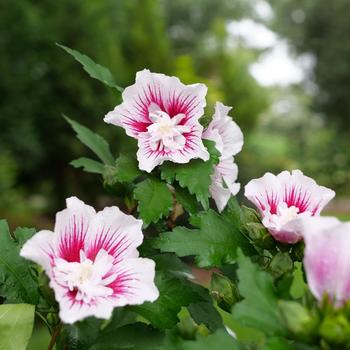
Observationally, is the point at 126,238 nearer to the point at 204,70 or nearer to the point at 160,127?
the point at 160,127

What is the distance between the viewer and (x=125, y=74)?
641 cm

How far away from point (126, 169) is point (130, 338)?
171 mm

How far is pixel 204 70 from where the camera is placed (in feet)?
30.7

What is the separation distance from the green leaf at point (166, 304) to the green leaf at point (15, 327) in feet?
0.32

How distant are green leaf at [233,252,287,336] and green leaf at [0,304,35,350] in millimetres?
211

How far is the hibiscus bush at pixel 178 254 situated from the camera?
0.43 meters

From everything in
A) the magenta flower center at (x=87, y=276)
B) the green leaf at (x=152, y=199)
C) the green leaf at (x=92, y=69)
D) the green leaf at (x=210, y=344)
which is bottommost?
the green leaf at (x=210, y=344)

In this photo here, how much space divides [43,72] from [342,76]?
643 cm

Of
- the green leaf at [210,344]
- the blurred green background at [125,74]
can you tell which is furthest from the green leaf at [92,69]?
the blurred green background at [125,74]

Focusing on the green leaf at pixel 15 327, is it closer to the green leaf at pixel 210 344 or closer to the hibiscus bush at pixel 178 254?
the hibiscus bush at pixel 178 254

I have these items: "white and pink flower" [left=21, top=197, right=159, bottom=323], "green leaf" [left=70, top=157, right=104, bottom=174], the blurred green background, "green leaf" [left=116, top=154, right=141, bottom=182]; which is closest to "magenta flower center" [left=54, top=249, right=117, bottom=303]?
"white and pink flower" [left=21, top=197, right=159, bottom=323]

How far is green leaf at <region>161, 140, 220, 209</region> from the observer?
0.57m

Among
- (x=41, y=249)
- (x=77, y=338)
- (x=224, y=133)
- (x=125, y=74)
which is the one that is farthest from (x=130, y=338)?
(x=125, y=74)

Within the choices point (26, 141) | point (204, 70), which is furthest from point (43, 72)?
point (204, 70)
